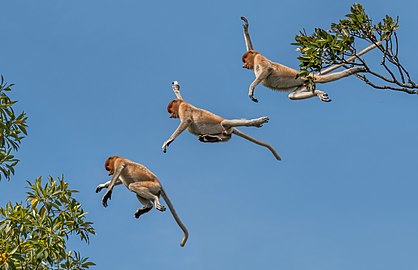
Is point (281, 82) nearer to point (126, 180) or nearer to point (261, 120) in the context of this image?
point (261, 120)

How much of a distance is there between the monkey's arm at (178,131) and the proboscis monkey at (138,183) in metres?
0.67

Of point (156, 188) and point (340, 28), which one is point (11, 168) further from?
point (340, 28)

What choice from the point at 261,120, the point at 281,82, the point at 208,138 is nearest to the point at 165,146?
the point at 208,138

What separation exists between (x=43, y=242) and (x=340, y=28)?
4.28m

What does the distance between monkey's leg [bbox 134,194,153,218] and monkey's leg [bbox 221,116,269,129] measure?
63.1 inches

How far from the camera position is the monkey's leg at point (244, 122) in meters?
13.3

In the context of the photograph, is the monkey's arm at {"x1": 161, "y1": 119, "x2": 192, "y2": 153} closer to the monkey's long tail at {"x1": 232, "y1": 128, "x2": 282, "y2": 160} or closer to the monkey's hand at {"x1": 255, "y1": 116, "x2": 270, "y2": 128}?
the monkey's long tail at {"x1": 232, "y1": 128, "x2": 282, "y2": 160}

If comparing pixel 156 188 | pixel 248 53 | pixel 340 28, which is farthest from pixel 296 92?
pixel 340 28

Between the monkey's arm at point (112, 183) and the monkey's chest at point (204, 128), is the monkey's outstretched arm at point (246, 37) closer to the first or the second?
the monkey's chest at point (204, 128)

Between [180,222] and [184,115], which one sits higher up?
[184,115]

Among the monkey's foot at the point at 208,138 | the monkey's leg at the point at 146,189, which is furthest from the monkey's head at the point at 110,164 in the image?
the monkey's foot at the point at 208,138

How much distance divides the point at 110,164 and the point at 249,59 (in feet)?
9.25

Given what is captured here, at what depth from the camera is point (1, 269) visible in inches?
411

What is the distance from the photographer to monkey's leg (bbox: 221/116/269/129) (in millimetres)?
13289
